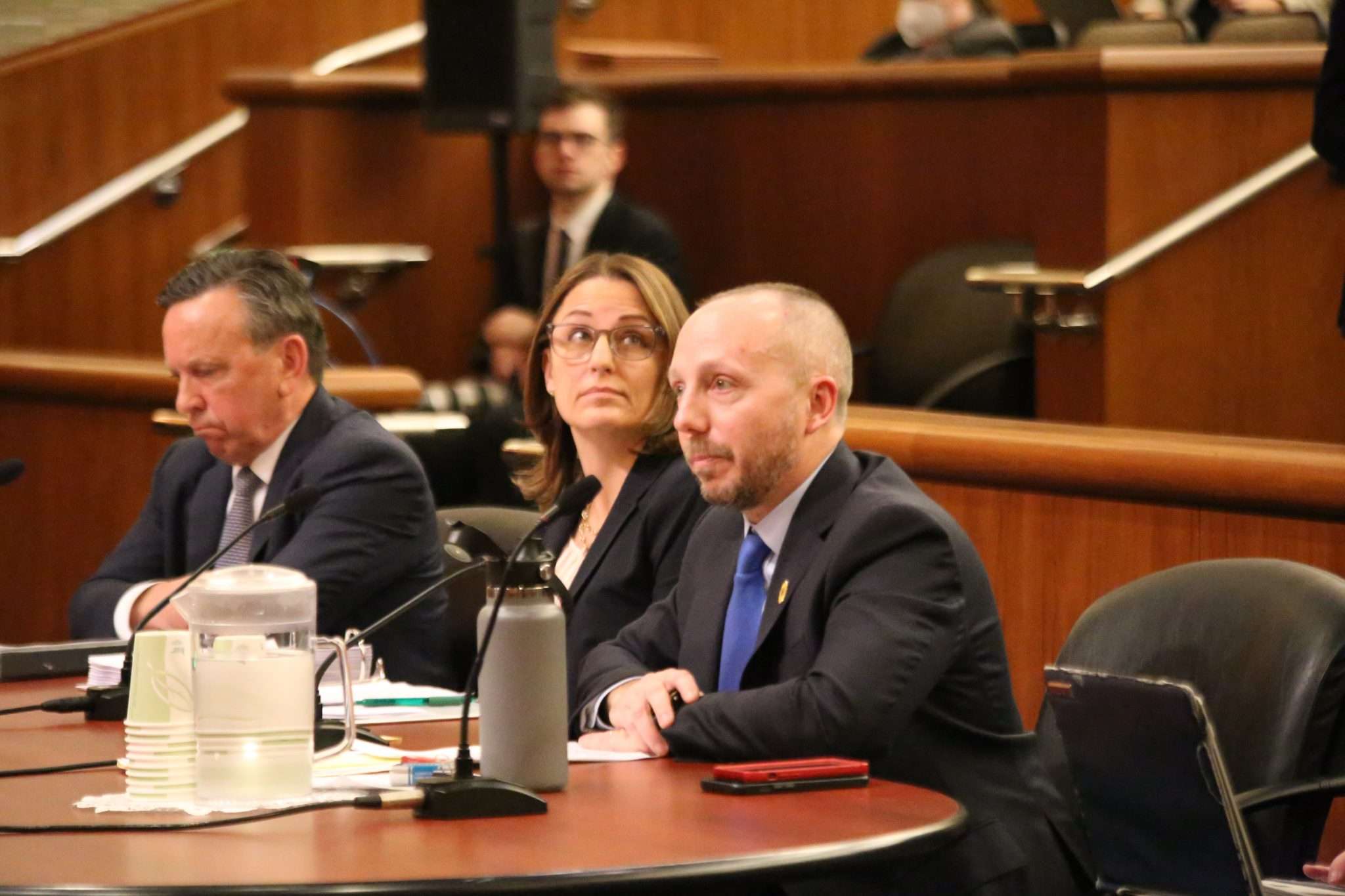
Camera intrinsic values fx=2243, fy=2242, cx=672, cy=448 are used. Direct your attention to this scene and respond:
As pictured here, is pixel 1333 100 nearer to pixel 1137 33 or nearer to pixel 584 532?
pixel 584 532

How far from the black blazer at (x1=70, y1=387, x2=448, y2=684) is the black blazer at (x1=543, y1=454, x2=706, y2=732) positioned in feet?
1.67

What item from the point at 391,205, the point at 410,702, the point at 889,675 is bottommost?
the point at 410,702

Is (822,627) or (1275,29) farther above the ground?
(1275,29)

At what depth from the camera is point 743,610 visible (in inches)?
119

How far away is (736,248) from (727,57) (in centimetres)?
174

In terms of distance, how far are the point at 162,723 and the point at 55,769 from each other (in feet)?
1.00

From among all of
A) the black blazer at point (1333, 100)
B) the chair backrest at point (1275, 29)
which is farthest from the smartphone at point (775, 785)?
the chair backrest at point (1275, 29)

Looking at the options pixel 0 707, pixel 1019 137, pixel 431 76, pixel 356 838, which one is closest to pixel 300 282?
pixel 0 707

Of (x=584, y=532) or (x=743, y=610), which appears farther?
(x=584, y=532)

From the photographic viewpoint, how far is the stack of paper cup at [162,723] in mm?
2428

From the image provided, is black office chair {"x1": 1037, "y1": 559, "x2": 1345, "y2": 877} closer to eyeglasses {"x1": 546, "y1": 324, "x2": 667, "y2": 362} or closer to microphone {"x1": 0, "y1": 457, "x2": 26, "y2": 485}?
eyeglasses {"x1": 546, "y1": 324, "x2": 667, "y2": 362}

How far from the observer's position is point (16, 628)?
6.68 m

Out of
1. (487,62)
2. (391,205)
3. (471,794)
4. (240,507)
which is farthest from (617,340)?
(391,205)

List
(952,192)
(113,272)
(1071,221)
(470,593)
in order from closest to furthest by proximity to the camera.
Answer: (470,593)
(1071,221)
(952,192)
(113,272)
